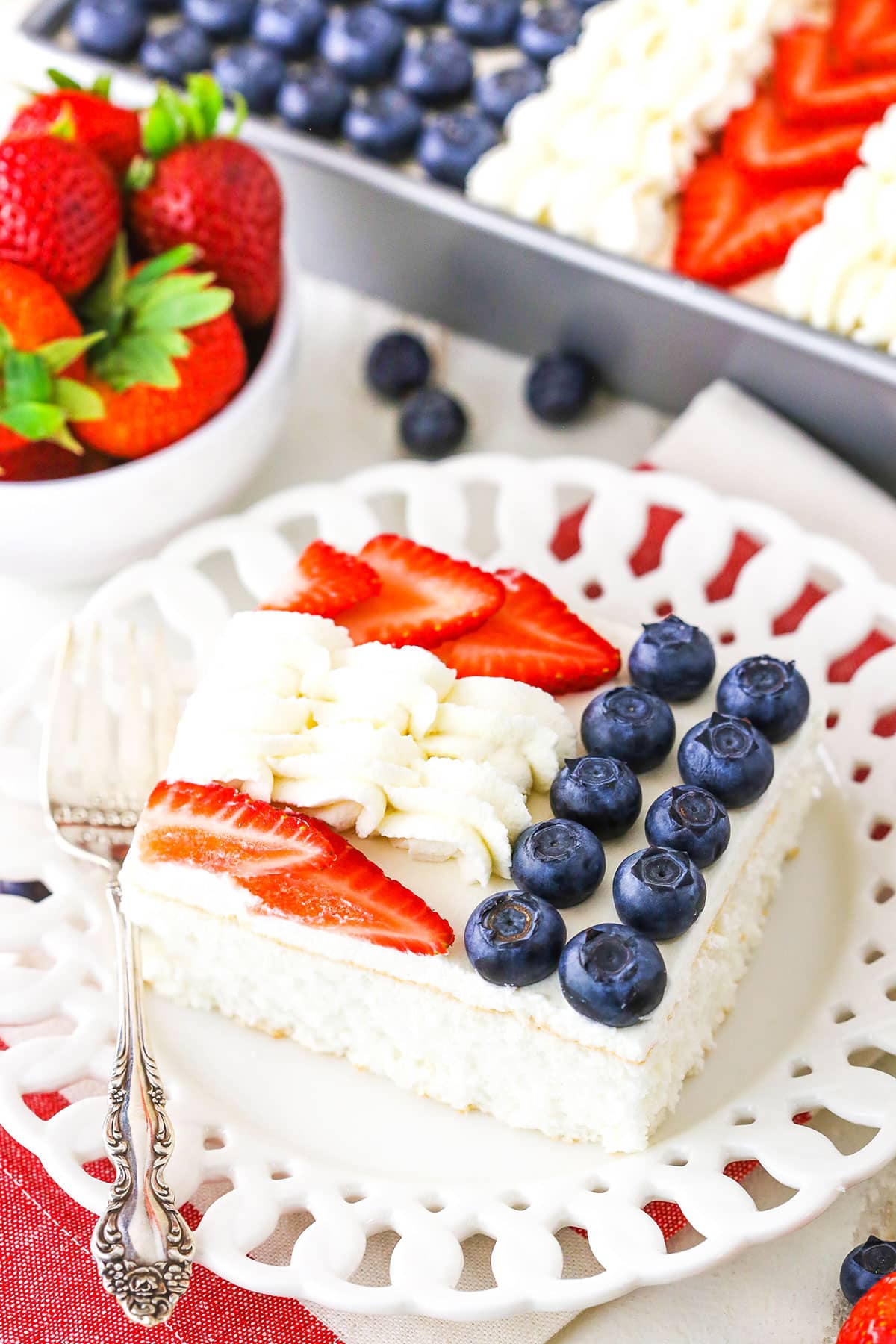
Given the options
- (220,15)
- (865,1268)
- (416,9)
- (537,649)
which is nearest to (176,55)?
(220,15)

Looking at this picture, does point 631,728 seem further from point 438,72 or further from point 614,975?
point 438,72

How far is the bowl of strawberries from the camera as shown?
2160 millimetres

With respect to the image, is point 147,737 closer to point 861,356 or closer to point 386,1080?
point 386,1080

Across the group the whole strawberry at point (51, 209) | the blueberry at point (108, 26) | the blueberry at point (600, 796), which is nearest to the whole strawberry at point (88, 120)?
the whole strawberry at point (51, 209)

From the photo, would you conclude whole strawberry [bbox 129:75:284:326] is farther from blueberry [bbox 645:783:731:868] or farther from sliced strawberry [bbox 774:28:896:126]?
blueberry [bbox 645:783:731:868]

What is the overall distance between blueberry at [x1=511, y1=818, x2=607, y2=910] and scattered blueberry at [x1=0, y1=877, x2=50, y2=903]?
0.72 meters

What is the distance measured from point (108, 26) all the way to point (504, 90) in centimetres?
85

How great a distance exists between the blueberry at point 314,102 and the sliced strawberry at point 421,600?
124 cm

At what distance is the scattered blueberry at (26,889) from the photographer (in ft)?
6.51

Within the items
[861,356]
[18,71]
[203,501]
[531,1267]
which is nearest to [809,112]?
[861,356]

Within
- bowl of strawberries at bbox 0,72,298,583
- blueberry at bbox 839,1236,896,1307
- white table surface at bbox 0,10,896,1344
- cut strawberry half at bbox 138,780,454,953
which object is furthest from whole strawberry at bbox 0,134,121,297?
blueberry at bbox 839,1236,896,1307

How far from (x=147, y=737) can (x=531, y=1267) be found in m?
0.89

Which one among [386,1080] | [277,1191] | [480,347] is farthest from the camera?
[480,347]

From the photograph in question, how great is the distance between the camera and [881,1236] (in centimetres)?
175
